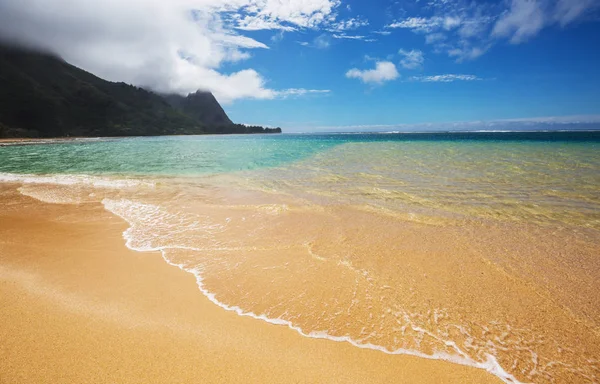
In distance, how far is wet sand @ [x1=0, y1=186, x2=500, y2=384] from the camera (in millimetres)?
2537

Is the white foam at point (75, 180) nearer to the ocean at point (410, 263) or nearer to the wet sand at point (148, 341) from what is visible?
the ocean at point (410, 263)

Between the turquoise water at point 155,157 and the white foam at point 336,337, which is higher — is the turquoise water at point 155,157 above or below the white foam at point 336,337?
below

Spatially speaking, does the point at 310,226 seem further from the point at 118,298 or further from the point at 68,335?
the point at 68,335

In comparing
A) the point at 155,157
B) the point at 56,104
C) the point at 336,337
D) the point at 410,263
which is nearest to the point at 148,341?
the point at 336,337

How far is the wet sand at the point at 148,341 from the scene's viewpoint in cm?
254

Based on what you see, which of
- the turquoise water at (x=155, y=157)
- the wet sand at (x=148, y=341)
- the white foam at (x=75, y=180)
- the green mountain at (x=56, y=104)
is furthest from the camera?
the green mountain at (x=56, y=104)

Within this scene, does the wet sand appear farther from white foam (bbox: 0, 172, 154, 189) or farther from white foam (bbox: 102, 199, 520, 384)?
white foam (bbox: 0, 172, 154, 189)

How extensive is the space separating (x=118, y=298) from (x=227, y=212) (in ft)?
14.3

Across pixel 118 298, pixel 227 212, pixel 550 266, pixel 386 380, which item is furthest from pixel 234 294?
pixel 550 266

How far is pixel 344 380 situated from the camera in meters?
2.51

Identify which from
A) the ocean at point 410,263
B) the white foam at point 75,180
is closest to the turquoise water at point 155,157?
the white foam at point 75,180

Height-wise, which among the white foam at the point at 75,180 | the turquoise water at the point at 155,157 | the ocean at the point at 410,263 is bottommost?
the turquoise water at the point at 155,157

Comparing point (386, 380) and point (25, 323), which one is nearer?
point (386, 380)

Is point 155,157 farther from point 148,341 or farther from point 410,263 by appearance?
point 410,263
